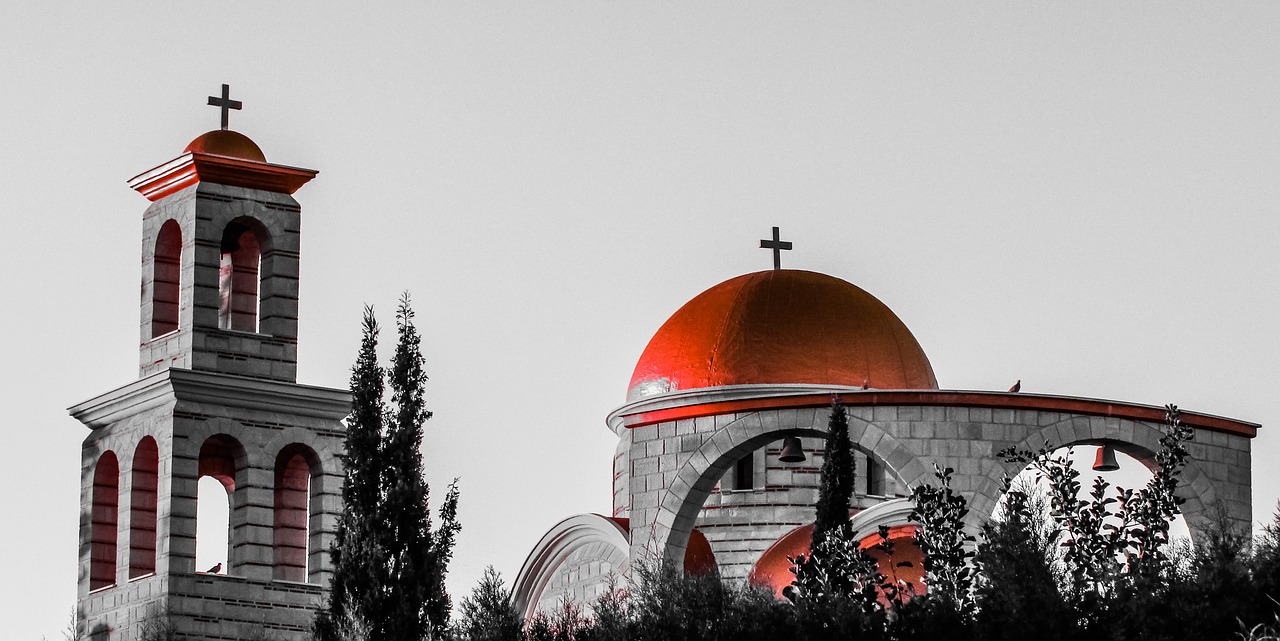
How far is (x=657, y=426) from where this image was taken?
31.8 meters

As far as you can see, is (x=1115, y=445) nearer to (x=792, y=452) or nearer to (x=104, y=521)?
(x=792, y=452)

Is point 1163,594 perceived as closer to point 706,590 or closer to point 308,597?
point 706,590

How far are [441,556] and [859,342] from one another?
13069mm

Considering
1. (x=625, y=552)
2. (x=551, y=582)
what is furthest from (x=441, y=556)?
(x=551, y=582)

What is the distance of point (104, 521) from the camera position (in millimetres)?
29375

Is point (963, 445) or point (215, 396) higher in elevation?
point (215, 396)

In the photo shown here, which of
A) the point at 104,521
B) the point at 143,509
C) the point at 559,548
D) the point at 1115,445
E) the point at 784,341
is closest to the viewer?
the point at 1115,445

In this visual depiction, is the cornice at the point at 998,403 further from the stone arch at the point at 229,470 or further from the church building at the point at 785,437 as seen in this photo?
the stone arch at the point at 229,470

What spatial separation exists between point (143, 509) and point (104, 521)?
0.75m

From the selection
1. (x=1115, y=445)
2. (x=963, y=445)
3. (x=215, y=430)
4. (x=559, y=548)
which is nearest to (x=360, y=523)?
(x=215, y=430)

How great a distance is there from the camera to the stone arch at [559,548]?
3528cm

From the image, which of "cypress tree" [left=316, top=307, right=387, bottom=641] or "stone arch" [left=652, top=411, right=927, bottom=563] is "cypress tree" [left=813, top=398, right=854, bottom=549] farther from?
"cypress tree" [left=316, top=307, right=387, bottom=641]

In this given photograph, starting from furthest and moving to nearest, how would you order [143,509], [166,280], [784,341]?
[784,341] < [166,280] < [143,509]

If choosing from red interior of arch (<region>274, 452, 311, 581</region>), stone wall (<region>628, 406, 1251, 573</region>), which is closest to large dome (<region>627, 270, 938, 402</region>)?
stone wall (<region>628, 406, 1251, 573</region>)
